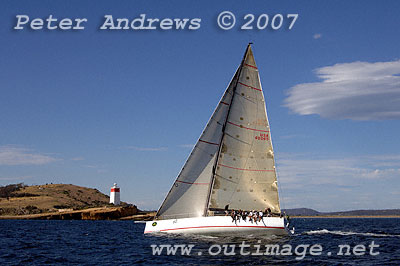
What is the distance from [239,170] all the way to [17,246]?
18.3m

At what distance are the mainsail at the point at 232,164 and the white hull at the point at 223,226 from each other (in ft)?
6.24

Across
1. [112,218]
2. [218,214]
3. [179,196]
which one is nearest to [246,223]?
[218,214]

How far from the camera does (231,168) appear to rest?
37406 millimetres

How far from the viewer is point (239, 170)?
37500 mm

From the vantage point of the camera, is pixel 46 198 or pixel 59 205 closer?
pixel 59 205

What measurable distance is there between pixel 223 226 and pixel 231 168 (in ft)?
17.6

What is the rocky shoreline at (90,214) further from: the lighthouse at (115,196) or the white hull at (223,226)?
the white hull at (223,226)

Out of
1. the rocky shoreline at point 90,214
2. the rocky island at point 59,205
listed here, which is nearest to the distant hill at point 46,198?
the rocky island at point 59,205

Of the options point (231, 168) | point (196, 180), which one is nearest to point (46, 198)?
point (196, 180)

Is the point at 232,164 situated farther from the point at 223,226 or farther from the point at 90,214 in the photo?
the point at 90,214

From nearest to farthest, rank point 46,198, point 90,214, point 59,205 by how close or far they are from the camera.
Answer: point 90,214 < point 59,205 < point 46,198

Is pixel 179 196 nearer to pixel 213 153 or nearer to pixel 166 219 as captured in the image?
pixel 166 219

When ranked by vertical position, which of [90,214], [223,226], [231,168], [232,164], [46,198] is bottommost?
[223,226]

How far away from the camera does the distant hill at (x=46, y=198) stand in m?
116
